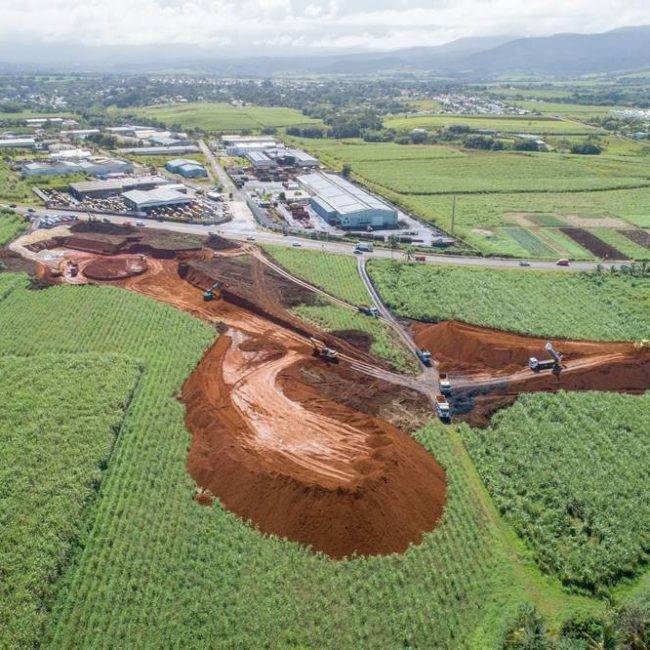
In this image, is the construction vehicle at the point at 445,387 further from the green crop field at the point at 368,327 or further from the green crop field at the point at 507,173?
the green crop field at the point at 507,173

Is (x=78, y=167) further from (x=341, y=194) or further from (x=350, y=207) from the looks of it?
(x=350, y=207)

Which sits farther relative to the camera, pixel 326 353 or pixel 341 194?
pixel 341 194

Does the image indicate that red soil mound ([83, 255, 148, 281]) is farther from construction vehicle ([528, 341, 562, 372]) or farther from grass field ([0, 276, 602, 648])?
construction vehicle ([528, 341, 562, 372])

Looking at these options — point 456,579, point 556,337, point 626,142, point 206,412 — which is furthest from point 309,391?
point 626,142

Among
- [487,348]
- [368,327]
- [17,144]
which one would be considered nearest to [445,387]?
[487,348]

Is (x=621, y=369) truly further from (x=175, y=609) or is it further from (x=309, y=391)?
(x=175, y=609)
